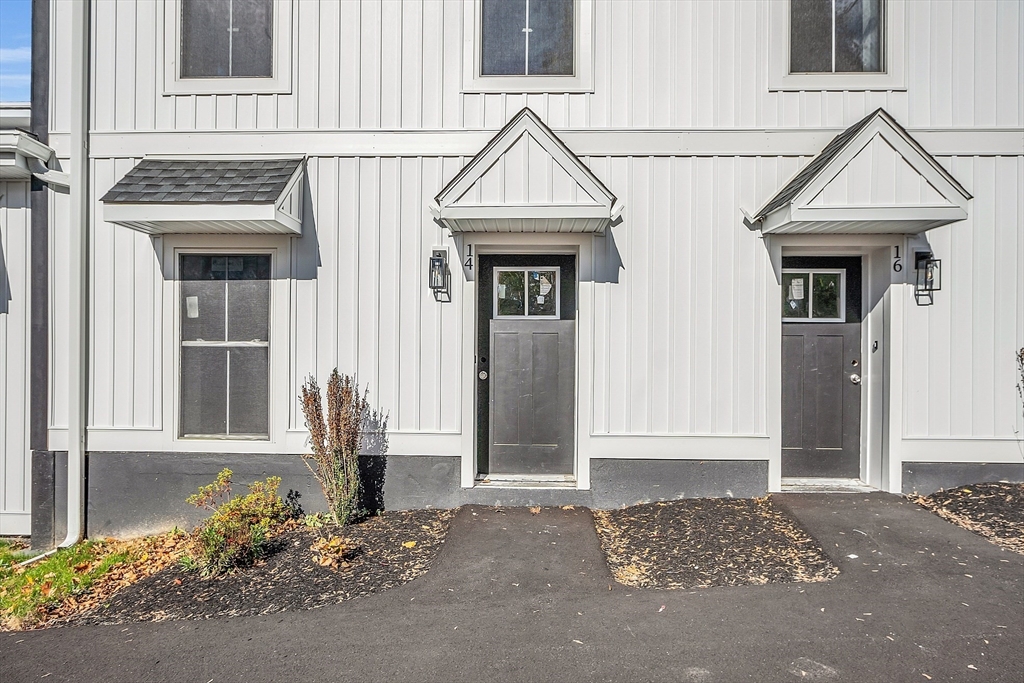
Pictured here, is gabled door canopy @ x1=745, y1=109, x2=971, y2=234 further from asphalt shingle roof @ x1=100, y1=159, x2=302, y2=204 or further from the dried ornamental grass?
asphalt shingle roof @ x1=100, y1=159, x2=302, y2=204

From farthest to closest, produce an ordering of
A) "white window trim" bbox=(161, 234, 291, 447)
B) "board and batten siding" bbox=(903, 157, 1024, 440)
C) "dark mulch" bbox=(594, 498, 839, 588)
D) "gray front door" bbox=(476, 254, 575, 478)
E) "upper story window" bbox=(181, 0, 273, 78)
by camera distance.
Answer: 1. "gray front door" bbox=(476, 254, 575, 478)
2. "upper story window" bbox=(181, 0, 273, 78)
3. "white window trim" bbox=(161, 234, 291, 447)
4. "board and batten siding" bbox=(903, 157, 1024, 440)
5. "dark mulch" bbox=(594, 498, 839, 588)

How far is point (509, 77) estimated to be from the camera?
16.9ft

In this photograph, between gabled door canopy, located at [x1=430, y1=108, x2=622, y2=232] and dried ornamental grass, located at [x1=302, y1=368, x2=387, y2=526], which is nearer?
gabled door canopy, located at [x1=430, y1=108, x2=622, y2=232]

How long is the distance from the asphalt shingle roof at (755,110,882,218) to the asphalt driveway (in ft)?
9.00

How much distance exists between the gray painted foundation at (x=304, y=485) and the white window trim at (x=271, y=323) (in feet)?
0.95

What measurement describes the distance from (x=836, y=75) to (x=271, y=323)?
5.71 m

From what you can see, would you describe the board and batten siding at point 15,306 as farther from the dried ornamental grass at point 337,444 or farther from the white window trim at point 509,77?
the white window trim at point 509,77

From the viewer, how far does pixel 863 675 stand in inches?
114

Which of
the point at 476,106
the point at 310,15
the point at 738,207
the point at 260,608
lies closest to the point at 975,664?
the point at 738,207

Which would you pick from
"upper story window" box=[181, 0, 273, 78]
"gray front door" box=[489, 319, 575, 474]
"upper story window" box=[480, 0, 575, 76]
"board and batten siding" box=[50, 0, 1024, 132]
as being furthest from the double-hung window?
"upper story window" box=[480, 0, 575, 76]

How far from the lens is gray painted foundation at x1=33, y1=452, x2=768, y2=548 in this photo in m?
5.10

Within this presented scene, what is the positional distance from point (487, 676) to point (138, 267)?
4764 millimetres

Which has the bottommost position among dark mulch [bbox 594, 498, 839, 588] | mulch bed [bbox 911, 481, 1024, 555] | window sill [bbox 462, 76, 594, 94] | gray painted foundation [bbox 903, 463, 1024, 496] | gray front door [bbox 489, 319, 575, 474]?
dark mulch [bbox 594, 498, 839, 588]

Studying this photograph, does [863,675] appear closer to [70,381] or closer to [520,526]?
[520,526]
